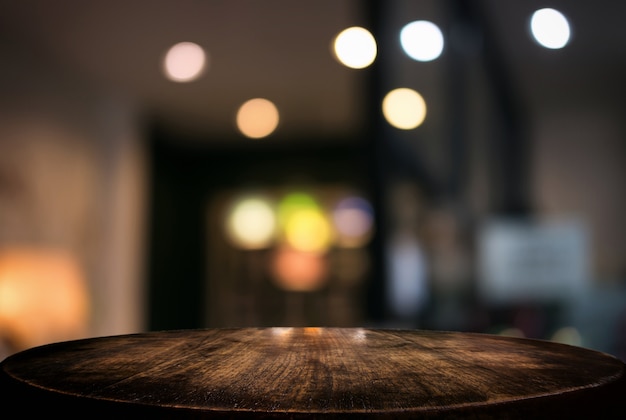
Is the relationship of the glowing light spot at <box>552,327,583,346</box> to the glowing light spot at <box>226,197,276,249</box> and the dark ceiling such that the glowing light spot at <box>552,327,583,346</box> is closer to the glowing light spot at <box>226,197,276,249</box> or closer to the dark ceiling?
the dark ceiling

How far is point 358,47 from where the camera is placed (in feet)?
11.9

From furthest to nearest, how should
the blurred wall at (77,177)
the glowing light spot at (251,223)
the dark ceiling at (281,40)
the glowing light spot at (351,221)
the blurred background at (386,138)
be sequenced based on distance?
the glowing light spot at (251,223) → the glowing light spot at (351,221) → the blurred wall at (77,177) → the dark ceiling at (281,40) → the blurred background at (386,138)

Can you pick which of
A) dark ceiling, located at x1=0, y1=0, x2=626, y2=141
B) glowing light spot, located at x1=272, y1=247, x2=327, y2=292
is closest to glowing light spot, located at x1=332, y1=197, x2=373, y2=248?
glowing light spot, located at x1=272, y1=247, x2=327, y2=292

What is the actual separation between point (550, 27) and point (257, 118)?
3.89 metres

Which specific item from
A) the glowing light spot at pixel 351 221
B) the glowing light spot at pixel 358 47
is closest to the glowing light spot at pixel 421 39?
the glowing light spot at pixel 358 47

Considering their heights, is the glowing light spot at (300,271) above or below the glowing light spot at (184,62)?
below

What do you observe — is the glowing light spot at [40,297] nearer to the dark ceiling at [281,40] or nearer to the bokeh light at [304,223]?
the dark ceiling at [281,40]

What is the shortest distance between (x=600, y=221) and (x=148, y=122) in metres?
4.68

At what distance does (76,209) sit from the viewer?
563cm

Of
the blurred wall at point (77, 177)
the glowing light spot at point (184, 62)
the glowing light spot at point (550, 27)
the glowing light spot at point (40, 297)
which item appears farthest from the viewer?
the glowing light spot at point (184, 62)

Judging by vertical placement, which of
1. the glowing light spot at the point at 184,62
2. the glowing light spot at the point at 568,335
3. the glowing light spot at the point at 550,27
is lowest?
the glowing light spot at the point at 568,335

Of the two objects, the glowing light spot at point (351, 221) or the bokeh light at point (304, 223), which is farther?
the bokeh light at point (304, 223)

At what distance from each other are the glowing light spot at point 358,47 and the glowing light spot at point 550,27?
910 mm

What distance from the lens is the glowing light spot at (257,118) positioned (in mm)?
6621
